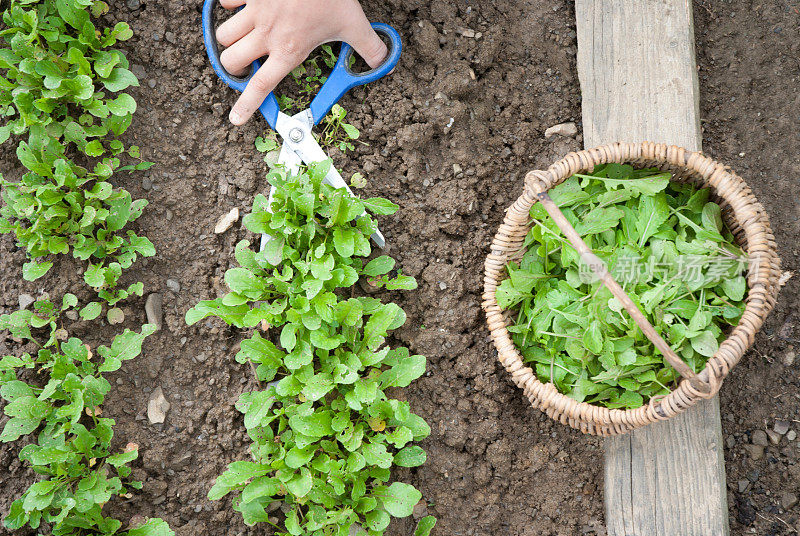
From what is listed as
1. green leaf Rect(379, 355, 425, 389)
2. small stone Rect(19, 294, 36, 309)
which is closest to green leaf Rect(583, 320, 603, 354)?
green leaf Rect(379, 355, 425, 389)

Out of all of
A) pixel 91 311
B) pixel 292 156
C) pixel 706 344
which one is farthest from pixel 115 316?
pixel 706 344

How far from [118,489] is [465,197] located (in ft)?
4.91

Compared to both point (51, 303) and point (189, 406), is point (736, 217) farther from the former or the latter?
point (51, 303)

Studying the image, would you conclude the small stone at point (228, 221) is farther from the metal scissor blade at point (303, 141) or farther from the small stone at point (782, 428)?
the small stone at point (782, 428)

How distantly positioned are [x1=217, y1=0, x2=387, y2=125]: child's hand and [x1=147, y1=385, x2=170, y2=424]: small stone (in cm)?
97

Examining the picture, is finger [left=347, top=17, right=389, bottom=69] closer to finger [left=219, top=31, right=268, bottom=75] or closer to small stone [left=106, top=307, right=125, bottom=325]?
finger [left=219, top=31, right=268, bottom=75]

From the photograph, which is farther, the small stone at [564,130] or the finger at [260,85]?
the small stone at [564,130]

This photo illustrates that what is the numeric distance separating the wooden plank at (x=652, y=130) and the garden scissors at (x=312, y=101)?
728 mm

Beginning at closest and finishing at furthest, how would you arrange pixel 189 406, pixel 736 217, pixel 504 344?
pixel 736 217
pixel 504 344
pixel 189 406

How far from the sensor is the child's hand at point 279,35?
204 cm

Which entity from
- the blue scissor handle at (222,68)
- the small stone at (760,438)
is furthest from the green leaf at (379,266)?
the small stone at (760,438)

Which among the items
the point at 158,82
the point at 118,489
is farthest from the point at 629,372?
the point at 158,82

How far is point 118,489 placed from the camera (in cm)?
199

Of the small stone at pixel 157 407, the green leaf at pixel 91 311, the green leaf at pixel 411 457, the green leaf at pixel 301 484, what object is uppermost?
the green leaf at pixel 91 311
